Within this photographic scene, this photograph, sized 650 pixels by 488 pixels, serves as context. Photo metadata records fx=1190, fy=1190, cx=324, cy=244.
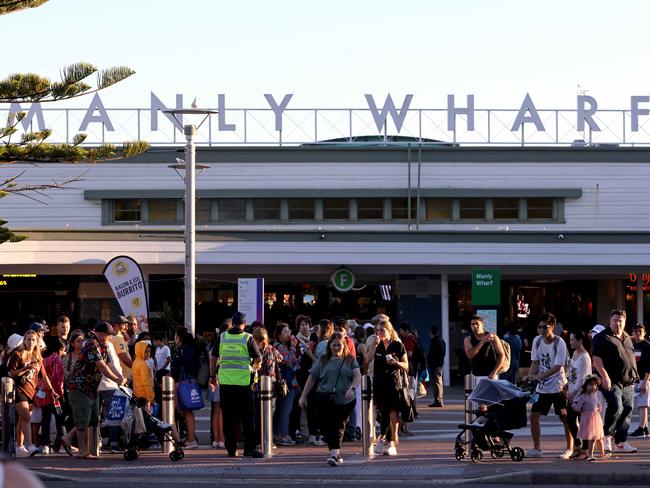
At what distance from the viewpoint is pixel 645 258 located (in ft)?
105

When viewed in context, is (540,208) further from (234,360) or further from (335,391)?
(335,391)

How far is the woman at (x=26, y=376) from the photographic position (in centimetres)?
1546

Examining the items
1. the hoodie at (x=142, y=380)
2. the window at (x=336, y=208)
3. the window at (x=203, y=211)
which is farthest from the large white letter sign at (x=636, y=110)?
the hoodie at (x=142, y=380)

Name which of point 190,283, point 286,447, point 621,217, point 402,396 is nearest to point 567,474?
point 402,396

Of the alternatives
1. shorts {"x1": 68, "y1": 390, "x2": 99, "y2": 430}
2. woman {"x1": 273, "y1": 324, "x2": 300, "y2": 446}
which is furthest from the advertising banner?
shorts {"x1": 68, "y1": 390, "x2": 99, "y2": 430}

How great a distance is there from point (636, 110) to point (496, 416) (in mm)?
23778

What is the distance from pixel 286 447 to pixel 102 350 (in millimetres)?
3201

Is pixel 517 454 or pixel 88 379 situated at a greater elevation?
pixel 88 379

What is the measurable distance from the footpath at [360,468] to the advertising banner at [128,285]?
28.9ft

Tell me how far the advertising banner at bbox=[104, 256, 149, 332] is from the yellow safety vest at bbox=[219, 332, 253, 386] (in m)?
9.70

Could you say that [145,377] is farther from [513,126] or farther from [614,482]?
[513,126]

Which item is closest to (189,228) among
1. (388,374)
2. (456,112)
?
(388,374)

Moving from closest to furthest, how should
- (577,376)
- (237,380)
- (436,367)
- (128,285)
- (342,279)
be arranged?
(577,376) → (237,380) → (436,367) → (128,285) → (342,279)

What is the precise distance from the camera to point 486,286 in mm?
26062
